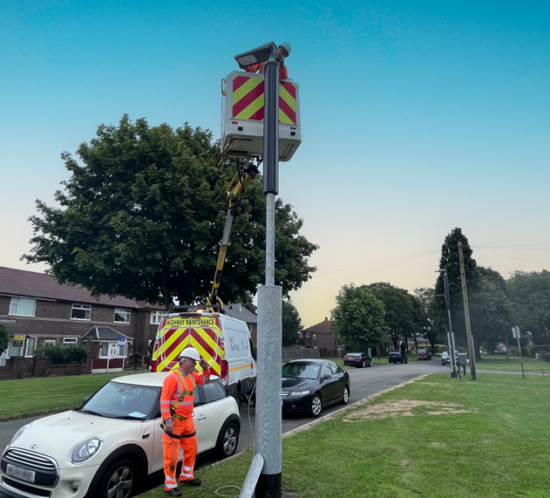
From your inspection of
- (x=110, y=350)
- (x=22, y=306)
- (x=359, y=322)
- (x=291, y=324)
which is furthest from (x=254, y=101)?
(x=291, y=324)

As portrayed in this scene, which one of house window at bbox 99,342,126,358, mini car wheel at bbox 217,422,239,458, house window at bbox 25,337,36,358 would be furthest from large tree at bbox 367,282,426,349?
mini car wheel at bbox 217,422,239,458

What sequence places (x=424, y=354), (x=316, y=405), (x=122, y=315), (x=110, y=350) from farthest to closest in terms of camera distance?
(x=424, y=354) → (x=122, y=315) → (x=110, y=350) → (x=316, y=405)

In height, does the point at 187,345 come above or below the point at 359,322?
below

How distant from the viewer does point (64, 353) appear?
96.9 feet

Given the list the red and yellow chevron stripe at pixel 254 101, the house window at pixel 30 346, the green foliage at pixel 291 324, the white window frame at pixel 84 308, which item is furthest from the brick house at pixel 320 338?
the red and yellow chevron stripe at pixel 254 101

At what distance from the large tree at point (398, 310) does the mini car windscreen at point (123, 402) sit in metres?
75.6

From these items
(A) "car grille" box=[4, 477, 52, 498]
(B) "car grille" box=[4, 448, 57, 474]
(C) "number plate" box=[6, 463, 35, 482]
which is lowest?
(A) "car grille" box=[4, 477, 52, 498]

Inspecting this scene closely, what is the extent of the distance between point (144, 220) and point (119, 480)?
10340mm

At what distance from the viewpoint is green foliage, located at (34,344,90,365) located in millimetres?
29200

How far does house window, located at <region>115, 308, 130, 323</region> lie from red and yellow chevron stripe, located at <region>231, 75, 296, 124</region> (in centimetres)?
3925

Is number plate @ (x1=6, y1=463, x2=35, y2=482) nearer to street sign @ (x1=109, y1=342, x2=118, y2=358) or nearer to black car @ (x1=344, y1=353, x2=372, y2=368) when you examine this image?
street sign @ (x1=109, y1=342, x2=118, y2=358)

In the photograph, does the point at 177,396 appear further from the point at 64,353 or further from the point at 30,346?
the point at 30,346

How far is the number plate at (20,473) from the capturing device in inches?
180

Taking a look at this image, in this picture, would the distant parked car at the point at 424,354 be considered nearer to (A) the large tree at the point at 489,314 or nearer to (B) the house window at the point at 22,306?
(A) the large tree at the point at 489,314
